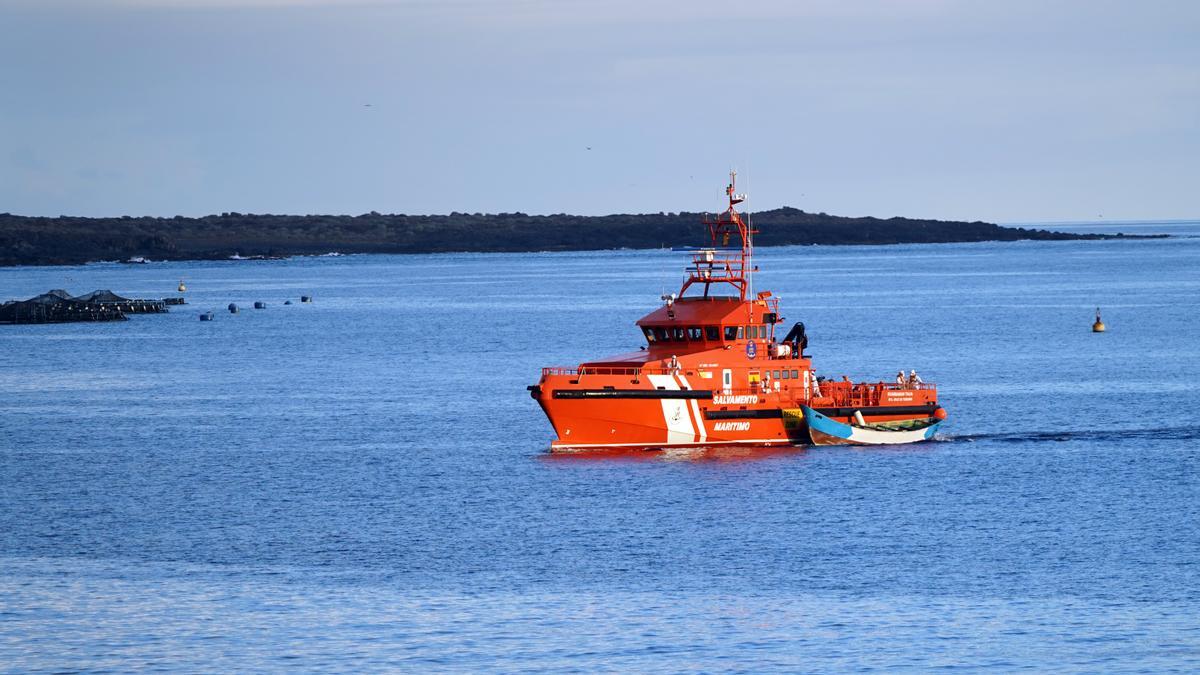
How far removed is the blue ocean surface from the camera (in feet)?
116

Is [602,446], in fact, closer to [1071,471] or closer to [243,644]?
[1071,471]

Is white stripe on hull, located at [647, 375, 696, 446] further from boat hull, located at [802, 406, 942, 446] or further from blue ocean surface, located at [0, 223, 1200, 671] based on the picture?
boat hull, located at [802, 406, 942, 446]

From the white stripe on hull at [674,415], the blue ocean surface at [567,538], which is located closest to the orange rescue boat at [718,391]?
the white stripe on hull at [674,415]

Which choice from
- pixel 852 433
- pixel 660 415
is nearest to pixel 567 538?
pixel 660 415

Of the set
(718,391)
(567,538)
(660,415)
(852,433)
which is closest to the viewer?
(567,538)

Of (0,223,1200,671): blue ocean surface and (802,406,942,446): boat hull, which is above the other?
(802,406,942,446): boat hull

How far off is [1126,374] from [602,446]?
3962 cm

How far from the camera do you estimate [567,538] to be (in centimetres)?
4491

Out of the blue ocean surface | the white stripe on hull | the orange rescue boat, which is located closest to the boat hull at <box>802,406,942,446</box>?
the orange rescue boat

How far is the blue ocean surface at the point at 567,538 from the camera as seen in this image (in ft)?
116

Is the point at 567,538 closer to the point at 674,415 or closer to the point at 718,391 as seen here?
the point at 674,415

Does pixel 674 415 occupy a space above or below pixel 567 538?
above

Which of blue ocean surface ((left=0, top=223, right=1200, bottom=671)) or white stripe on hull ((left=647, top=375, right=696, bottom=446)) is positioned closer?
blue ocean surface ((left=0, top=223, right=1200, bottom=671))

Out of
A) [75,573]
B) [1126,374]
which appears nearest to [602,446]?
[75,573]
